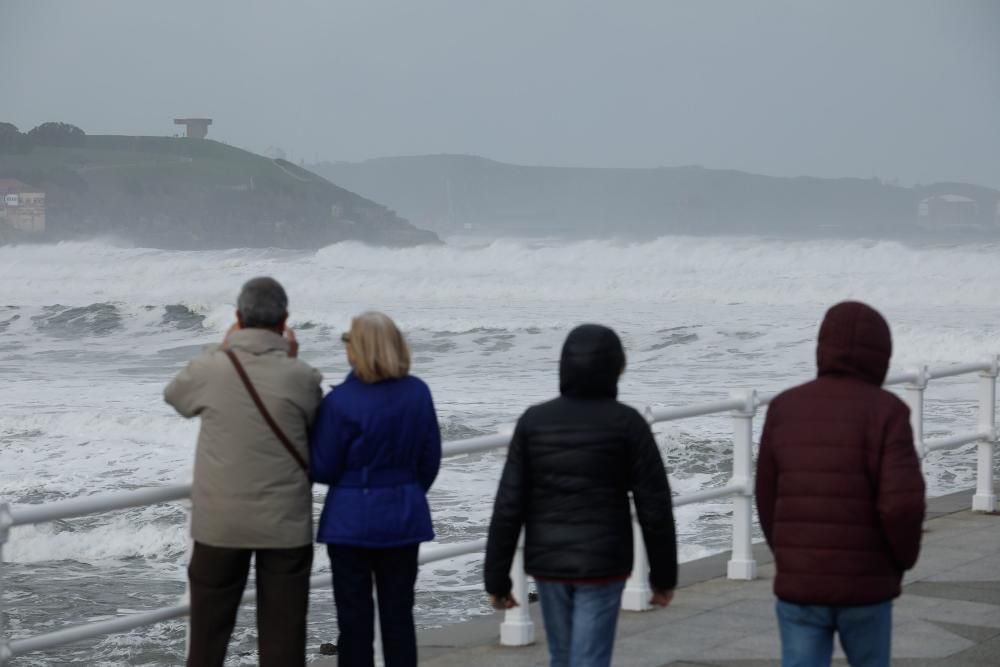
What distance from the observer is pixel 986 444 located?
933cm

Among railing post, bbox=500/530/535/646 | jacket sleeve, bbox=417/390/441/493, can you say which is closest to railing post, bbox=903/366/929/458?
railing post, bbox=500/530/535/646

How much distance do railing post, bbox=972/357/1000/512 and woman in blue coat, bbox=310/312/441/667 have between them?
19.0 ft

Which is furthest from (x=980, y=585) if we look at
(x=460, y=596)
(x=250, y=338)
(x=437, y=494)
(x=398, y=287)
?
(x=398, y=287)

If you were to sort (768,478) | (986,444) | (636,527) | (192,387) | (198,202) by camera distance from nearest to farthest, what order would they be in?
(768,478) → (192,387) → (636,527) → (986,444) → (198,202)

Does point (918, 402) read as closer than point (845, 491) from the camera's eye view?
No

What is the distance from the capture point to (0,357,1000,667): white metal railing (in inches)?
181

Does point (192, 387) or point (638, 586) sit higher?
point (192, 387)

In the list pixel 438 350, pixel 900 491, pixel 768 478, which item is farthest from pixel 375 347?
pixel 438 350

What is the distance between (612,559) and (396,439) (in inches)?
33.6

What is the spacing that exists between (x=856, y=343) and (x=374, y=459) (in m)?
1.52

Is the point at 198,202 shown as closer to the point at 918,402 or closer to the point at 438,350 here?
the point at 438,350

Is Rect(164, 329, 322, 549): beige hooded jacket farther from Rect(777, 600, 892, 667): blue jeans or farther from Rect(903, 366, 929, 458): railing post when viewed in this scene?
Rect(903, 366, 929, 458): railing post

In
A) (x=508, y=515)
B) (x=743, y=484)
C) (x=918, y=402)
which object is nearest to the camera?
(x=508, y=515)

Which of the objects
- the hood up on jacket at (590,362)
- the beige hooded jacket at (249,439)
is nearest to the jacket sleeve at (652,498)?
the hood up on jacket at (590,362)
